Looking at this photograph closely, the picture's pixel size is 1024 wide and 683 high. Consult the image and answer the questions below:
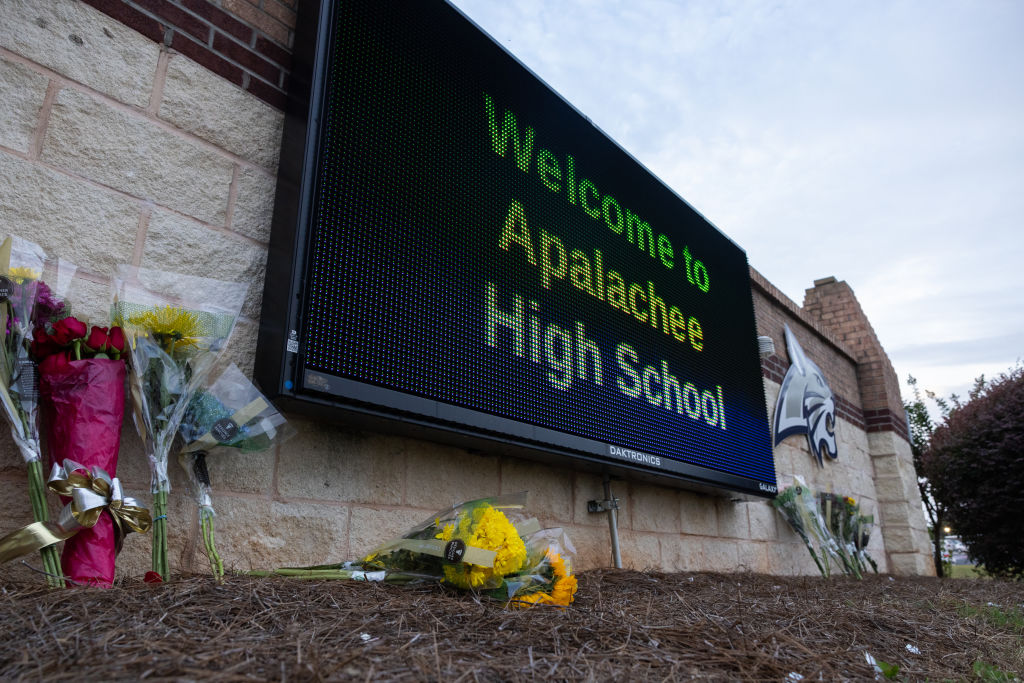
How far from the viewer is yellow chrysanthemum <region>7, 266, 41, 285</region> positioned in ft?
5.14

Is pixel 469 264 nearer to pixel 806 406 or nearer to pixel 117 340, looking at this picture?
pixel 117 340

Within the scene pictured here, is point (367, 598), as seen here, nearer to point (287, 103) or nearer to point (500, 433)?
point (500, 433)

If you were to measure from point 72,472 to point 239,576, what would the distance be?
0.51 metres

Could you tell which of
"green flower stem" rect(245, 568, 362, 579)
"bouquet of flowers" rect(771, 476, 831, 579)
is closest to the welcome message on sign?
"green flower stem" rect(245, 568, 362, 579)

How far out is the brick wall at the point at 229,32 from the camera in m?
2.17

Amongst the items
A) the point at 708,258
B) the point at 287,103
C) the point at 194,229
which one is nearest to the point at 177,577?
the point at 194,229

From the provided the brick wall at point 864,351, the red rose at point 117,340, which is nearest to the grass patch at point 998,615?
the red rose at point 117,340

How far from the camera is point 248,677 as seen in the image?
1.00m

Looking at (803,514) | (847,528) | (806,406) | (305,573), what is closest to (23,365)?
(305,573)

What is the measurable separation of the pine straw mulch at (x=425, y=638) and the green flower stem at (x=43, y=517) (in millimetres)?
45

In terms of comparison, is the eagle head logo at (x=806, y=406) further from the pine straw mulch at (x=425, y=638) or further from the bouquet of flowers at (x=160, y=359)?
the bouquet of flowers at (x=160, y=359)

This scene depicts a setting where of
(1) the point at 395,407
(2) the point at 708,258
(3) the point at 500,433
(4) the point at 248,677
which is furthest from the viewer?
(2) the point at 708,258

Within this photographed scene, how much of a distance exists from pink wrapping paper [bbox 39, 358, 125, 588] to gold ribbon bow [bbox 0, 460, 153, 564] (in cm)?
3

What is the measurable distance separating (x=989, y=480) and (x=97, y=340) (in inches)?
302
